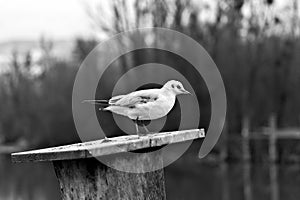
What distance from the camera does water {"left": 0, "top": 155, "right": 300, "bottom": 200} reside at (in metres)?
10.9

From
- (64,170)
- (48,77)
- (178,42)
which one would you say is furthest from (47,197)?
(48,77)

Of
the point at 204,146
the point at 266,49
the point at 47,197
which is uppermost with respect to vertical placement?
the point at 266,49

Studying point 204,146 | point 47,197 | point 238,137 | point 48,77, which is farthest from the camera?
point 48,77

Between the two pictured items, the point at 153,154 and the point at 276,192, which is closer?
the point at 153,154

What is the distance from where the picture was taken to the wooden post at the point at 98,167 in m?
2.37

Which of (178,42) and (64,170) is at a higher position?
(178,42)

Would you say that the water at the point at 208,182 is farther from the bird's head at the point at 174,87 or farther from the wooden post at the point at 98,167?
the wooden post at the point at 98,167

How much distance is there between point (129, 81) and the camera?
13.7 metres

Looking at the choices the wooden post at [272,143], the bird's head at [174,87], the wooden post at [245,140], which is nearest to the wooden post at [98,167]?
the bird's head at [174,87]

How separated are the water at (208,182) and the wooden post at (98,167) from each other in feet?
25.7

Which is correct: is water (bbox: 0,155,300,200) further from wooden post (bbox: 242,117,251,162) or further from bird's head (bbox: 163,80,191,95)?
bird's head (bbox: 163,80,191,95)

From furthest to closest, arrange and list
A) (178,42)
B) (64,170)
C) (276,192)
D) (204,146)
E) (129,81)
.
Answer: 1. (178,42)
2. (129,81)
3. (276,192)
4. (204,146)
5. (64,170)

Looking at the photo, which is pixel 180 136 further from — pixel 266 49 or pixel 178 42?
pixel 266 49

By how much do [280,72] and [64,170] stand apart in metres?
16.5
